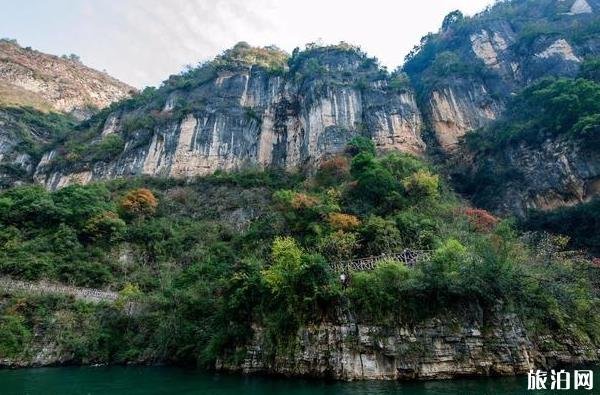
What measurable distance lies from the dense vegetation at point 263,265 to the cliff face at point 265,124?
8.40 meters

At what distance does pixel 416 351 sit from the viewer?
14.7 metres

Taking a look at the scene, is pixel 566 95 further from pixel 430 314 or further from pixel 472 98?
pixel 430 314

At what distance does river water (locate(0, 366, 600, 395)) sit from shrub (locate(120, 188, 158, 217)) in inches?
634

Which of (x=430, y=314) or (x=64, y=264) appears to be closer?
(x=430, y=314)

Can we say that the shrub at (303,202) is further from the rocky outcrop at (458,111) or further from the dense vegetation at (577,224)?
the rocky outcrop at (458,111)

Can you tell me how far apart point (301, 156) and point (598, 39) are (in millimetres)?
32340

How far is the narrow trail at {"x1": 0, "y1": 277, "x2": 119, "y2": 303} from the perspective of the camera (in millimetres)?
22438

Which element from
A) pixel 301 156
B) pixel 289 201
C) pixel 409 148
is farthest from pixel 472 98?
pixel 289 201

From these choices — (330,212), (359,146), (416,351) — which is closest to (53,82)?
(359,146)

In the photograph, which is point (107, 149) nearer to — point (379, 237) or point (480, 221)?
point (379, 237)

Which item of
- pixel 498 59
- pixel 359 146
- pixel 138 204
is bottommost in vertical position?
pixel 138 204

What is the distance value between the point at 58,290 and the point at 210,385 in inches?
534

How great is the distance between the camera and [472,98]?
4431cm

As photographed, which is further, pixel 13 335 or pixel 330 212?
pixel 330 212
